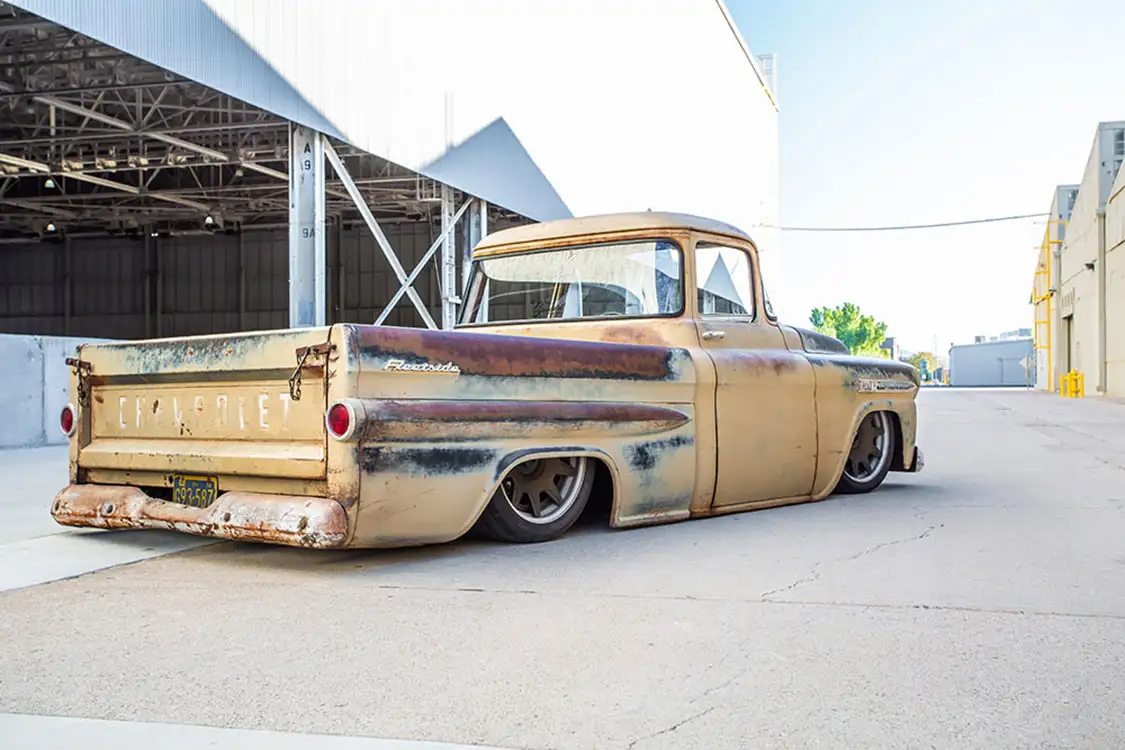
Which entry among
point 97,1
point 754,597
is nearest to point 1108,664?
point 754,597

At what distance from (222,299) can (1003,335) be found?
11104 cm

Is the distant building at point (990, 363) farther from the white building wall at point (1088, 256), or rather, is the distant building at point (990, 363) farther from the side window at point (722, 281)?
the side window at point (722, 281)

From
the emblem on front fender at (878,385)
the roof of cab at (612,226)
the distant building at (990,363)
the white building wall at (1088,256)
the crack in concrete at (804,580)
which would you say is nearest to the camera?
the crack in concrete at (804,580)

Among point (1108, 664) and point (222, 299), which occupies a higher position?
point (222, 299)

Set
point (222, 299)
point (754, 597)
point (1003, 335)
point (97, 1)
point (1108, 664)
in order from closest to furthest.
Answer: point (1108, 664) < point (754, 597) < point (97, 1) < point (222, 299) < point (1003, 335)

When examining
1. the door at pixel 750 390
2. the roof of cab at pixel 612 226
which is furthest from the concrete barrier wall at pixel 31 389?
the door at pixel 750 390

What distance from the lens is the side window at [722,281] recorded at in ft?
20.7

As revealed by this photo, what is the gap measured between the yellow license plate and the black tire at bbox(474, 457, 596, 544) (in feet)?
4.40

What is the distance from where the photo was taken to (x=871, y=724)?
8.53ft

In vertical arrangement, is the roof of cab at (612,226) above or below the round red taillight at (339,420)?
above

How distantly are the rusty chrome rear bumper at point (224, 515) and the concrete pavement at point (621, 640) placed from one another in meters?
0.20

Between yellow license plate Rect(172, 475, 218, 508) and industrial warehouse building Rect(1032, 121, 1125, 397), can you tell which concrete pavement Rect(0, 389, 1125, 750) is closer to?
yellow license plate Rect(172, 475, 218, 508)

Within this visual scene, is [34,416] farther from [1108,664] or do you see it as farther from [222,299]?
[222,299]

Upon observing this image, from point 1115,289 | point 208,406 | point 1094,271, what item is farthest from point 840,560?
point 1094,271
